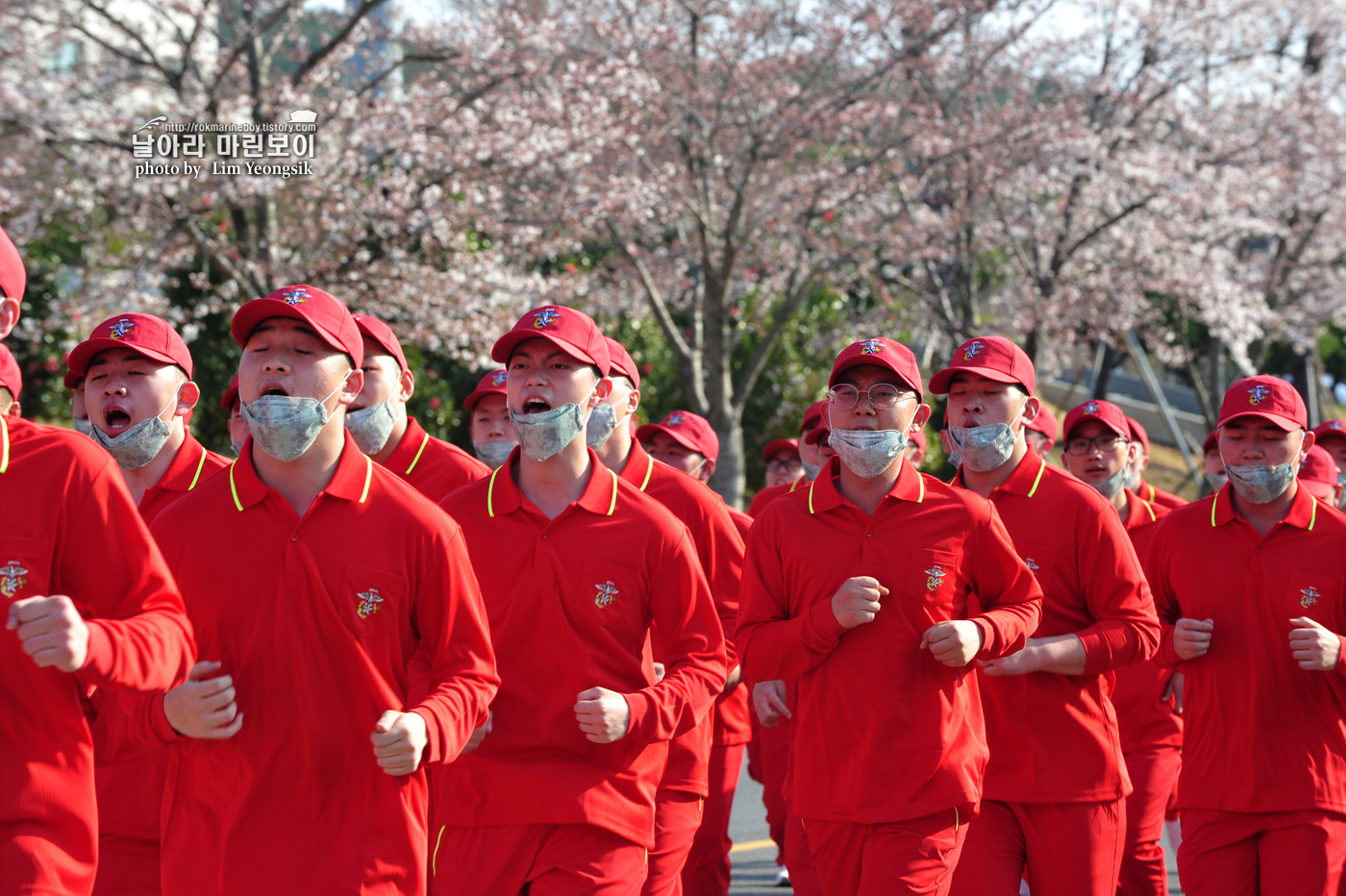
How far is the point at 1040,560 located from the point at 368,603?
2.80 metres

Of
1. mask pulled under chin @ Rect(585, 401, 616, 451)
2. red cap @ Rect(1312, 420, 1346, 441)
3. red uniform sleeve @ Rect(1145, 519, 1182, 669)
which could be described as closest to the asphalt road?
red cap @ Rect(1312, 420, 1346, 441)

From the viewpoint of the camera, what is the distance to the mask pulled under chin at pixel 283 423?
3.62 metres

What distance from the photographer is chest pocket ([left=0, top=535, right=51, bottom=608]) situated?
3.19m

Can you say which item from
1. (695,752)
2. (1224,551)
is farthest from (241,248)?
(1224,551)

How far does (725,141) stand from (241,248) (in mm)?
6073

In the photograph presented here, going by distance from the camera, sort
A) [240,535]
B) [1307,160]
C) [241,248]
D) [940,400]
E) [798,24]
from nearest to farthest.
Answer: [240,535] < [241,248] < [798,24] < [1307,160] < [940,400]

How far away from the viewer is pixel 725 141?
17.2 metres

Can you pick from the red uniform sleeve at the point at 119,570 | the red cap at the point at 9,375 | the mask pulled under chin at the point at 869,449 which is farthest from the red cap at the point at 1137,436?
the red uniform sleeve at the point at 119,570

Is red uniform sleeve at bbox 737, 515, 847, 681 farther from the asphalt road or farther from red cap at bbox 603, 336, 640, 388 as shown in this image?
the asphalt road

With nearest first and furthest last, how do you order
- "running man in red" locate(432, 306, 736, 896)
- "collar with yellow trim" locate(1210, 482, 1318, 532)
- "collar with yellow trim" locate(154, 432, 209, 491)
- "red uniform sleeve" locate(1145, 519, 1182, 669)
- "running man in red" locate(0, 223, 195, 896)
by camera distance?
"running man in red" locate(0, 223, 195, 896) → "running man in red" locate(432, 306, 736, 896) → "collar with yellow trim" locate(154, 432, 209, 491) → "collar with yellow trim" locate(1210, 482, 1318, 532) → "red uniform sleeve" locate(1145, 519, 1182, 669)

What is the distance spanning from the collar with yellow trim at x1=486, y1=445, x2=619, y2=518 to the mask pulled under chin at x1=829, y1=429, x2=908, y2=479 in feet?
2.67

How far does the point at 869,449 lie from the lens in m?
4.79

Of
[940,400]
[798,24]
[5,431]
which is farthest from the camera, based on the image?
[940,400]

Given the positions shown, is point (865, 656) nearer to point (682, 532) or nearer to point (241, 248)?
point (682, 532)
